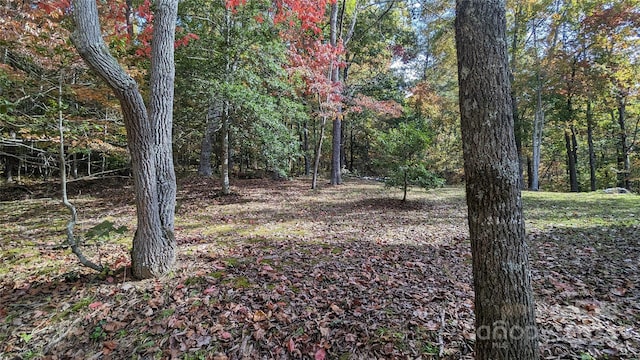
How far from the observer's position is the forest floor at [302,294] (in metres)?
2.45

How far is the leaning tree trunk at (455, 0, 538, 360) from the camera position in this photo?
1.69m

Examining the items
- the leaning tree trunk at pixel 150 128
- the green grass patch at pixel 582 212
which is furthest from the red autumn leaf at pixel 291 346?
the green grass patch at pixel 582 212

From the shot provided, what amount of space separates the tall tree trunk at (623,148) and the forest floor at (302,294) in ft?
40.7

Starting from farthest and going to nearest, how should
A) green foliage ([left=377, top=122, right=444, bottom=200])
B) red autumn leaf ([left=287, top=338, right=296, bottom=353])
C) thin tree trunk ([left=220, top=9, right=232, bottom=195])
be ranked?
1. green foliage ([left=377, top=122, right=444, bottom=200])
2. thin tree trunk ([left=220, top=9, right=232, bottom=195])
3. red autumn leaf ([left=287, top=338, right=296, bottom=353])

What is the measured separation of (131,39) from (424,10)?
1047 cm

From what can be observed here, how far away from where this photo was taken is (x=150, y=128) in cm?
326

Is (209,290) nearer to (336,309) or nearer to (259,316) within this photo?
(259,316)

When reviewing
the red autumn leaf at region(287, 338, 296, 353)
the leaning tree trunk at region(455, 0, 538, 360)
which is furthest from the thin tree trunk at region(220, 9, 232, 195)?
the leaning tree trunk at region(455, 0, 538, 360)

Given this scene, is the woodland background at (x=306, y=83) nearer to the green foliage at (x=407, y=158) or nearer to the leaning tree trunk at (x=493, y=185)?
the green foliage at (x=407, y=158)

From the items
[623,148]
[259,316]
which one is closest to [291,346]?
[259,316]

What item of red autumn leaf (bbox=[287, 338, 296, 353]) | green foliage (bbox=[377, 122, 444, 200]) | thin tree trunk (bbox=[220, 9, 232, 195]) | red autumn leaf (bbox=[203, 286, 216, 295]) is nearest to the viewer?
red autumn leaf (bbox=[287, 338, 296, 353])

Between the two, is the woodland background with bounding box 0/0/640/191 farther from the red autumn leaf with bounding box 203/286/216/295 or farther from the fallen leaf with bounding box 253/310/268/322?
the fallen leaf with bounding box 253/310/268/322

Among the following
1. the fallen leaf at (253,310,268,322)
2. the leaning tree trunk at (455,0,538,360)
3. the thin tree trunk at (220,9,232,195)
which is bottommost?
the fallen leaf at (253,310,268,322)

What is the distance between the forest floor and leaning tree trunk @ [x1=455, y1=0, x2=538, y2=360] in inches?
28.7
